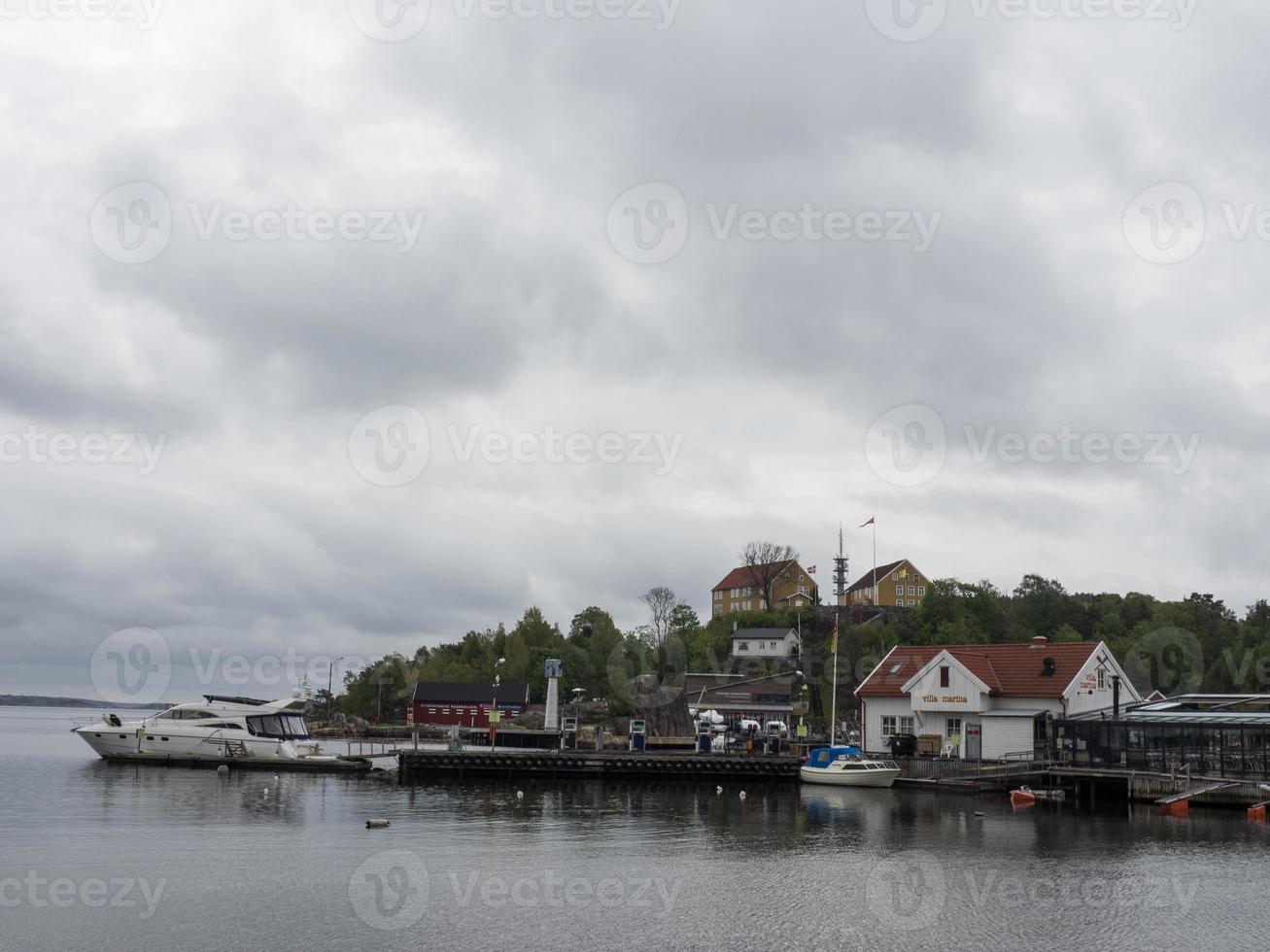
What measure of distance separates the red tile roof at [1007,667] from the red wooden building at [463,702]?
61.2 meters

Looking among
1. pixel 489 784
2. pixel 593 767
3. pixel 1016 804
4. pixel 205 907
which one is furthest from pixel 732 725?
pixel 205 907

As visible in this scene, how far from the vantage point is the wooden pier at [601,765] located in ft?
220

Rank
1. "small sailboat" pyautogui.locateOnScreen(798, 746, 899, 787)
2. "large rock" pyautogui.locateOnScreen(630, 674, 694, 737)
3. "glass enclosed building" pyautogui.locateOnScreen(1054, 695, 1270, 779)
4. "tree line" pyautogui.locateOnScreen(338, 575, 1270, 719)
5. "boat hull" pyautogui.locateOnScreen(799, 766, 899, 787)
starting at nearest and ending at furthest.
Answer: "glass enclosed building" pyautogui.locateOnScreen(1054, 695, 1270, 779) < "boat hull" pyautogui.locateOnScreen(799, 766, 899, 787) < "small sailboat" pyautogui.locateOnScreen(798, 746, 899, 787) < "large rock" pyautogui.locateOnScreen(630, 674, 694, 737) < "tree line" pyautogui.locateOnScreen(338, 575, 1270, 719)

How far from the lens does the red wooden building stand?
407 ft

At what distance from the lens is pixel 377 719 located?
136 metres

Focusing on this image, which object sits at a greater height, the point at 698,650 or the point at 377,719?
the point at 698,650

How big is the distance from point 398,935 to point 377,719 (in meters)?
115

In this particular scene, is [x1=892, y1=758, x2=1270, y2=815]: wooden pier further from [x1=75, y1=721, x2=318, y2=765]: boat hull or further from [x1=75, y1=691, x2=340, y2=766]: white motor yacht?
[x1=75, y1=721, x2=318, y2=765]: boat hull

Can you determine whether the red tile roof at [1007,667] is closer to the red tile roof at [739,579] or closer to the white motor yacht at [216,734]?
the white motor yacht at [216,734]

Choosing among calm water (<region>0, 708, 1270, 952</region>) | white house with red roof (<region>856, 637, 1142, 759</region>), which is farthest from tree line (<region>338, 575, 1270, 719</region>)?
calm water (<region>0, 708, 1270, 952</region>)

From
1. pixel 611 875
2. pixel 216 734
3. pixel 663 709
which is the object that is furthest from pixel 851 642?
pixel 611 875

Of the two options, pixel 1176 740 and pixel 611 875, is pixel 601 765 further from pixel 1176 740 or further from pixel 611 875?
pixel 611 875

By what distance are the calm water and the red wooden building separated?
230ft

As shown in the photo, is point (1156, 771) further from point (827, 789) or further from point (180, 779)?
point (180, 779)
